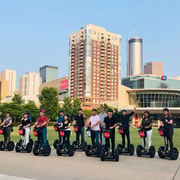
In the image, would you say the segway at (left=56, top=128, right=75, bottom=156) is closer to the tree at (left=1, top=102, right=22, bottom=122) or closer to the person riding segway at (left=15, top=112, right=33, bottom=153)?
the person riding segway at (left=15, top=112, right=33, bottom=153)

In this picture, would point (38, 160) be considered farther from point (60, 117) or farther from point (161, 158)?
point (161, 158)

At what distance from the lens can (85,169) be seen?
820 centimetres

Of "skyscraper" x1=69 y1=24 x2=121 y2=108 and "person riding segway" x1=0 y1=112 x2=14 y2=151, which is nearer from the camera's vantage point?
"person riding segway" x1=0 y1=112 x2=14 y2=151

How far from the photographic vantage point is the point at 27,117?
12.4 meters

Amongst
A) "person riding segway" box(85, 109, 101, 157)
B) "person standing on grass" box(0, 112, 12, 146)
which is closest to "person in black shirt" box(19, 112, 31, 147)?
"person standing on grass" box(0, 112, 12, 146)

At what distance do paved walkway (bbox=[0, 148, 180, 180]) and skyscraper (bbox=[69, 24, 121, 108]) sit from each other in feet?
389

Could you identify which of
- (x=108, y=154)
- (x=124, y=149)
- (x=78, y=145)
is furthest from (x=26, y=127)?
(x=124, y=149)

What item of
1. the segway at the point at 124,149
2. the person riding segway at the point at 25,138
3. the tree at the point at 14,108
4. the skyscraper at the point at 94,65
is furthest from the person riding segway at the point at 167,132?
the skyscraper at the point at 94,65

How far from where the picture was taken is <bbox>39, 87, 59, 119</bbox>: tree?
196 ft

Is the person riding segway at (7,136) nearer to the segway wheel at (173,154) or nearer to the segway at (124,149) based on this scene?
the segway at (124,149)

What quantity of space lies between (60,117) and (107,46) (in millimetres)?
130867

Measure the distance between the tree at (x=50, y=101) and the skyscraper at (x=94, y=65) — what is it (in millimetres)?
67761

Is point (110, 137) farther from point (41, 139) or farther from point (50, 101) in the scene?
point (50, 101)

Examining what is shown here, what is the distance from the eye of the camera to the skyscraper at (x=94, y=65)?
132625mm
